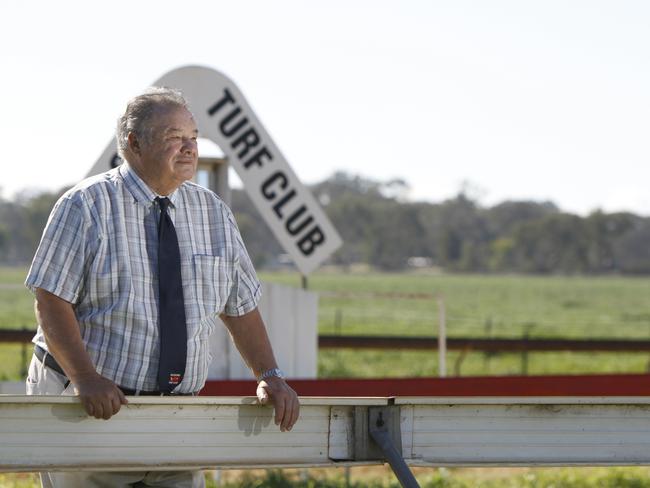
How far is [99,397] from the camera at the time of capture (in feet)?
9.29

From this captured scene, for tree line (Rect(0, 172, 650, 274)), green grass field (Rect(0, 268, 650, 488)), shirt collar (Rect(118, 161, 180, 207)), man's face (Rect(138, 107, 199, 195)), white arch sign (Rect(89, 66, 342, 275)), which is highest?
tree line (Rect(0, 172, 650, 274))

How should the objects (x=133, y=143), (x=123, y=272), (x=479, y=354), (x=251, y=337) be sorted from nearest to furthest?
(x=123, y=272), (x=133, y=143), (x=251, y=337), (x=479, y=354)

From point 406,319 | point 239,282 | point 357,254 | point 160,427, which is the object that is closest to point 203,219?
point 239,282

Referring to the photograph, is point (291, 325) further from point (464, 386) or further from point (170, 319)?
point (170, 319)

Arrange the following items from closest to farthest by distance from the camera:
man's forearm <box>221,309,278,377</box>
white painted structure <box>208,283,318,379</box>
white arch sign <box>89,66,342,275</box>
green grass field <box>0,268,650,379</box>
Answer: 1. man's forearm <box>221,309,278,377</box>
2. white painted structure <box>208,283,318,379</box>
3. white arch sign <box>89,66,342,275</box>
4. green grass field <box>0,268,650,379</box>

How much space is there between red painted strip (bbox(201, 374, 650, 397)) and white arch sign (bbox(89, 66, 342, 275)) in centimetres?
232

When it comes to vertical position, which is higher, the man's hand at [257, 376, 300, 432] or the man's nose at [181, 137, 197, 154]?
the man's nose at [181, 137, 197, 154]

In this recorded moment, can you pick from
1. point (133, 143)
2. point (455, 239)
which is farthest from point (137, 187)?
point (455, 239)

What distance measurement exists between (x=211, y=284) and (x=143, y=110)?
1.55 feet

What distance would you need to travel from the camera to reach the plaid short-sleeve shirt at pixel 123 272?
3006 mm

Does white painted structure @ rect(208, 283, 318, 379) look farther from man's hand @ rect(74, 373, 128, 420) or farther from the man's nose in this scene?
man's hand @ rect(74, 373, 128, 420)

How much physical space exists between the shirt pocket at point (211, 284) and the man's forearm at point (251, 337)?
0.26 ft

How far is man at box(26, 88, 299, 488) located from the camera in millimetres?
3000

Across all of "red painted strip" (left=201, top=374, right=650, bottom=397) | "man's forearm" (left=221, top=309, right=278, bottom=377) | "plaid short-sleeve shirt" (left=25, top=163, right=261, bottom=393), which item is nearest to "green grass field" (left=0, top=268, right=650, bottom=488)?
"red painted strip" (left=201, top=374, right=650, bottom=397)
